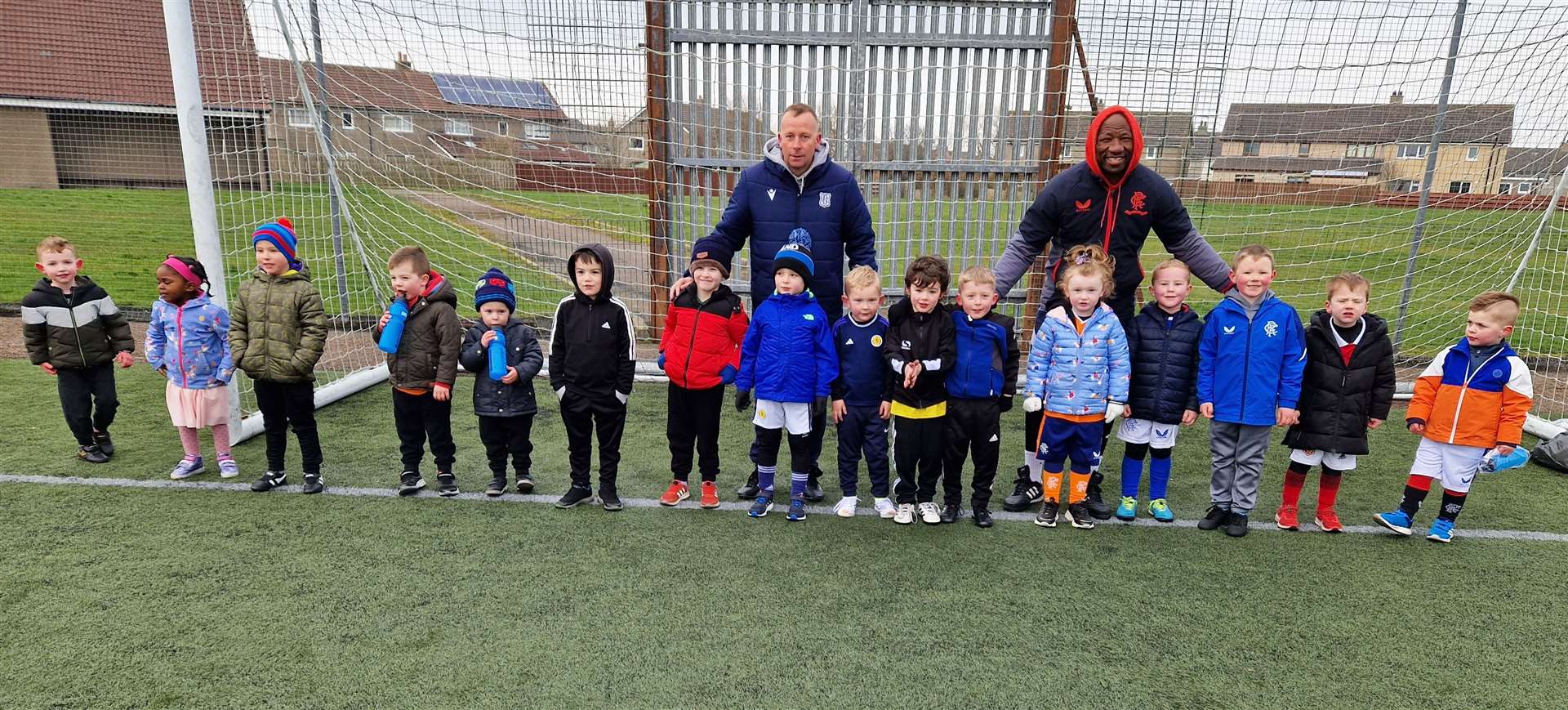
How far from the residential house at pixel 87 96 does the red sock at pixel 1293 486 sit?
35.6 feet

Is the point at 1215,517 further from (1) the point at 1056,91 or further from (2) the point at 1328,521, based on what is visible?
(1) the point at 1056,91

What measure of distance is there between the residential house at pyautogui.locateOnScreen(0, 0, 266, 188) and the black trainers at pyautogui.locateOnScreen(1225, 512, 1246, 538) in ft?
34.9

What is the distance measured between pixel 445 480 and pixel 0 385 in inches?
171

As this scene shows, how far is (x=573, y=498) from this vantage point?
401 cm

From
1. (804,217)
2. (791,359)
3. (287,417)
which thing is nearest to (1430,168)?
(804,217)

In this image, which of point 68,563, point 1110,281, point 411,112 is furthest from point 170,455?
point 1110,281

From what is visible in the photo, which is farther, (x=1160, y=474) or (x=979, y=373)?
(x=1160, y=474)

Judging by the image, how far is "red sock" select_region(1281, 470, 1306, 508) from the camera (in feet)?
12.5

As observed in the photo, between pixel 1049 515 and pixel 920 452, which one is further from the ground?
pixel 920 452

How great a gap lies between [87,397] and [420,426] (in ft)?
6.71

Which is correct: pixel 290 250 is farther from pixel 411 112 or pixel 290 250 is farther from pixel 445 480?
pixel 411 112

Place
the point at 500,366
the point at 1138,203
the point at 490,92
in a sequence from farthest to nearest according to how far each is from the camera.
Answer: the point at 490,92 → the point at 500,366 → the point at 1138,203

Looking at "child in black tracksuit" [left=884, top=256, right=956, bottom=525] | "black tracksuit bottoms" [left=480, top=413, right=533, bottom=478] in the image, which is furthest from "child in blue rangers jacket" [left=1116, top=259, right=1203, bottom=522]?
"black tracksuit bottoms" [left=480, top=413, right=533, bottom=478]

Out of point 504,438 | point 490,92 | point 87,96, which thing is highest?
point 87,96
